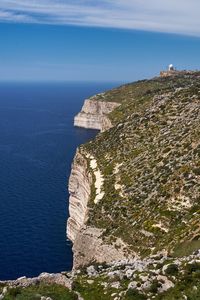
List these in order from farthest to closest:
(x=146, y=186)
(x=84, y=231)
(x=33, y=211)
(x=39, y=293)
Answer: (x=33, y=211), (x=146, y=186), (x=84, y=231), (x=39, y=293)

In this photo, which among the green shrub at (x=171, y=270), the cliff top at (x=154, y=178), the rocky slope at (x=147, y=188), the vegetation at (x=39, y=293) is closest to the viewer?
the vegetation at (x=39, y=293)

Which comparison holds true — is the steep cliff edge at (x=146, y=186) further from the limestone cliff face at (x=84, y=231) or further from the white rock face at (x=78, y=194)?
the white rock face at (x=78, y=194)

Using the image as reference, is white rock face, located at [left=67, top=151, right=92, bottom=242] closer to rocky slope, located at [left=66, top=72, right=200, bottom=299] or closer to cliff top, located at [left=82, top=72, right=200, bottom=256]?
rocky slope, located at [left=66, top=72, right=200, bottom=299]

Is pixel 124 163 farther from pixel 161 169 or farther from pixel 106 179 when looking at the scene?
pixel 161 169

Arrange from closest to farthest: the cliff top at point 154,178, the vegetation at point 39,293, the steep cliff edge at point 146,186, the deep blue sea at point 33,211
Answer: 1. the vegetation at point 39,293
2. the cliff top at point 154,178
3. the steep cliff edge at point 146,186
4. the deep blue sea at point 33,211

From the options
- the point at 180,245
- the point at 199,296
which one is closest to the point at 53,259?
the point at 180,245

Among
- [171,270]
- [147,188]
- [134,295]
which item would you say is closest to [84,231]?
[147,188]

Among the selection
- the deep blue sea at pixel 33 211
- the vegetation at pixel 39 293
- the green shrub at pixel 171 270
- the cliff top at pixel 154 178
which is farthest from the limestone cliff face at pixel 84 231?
the green shrub at pixel 171 270

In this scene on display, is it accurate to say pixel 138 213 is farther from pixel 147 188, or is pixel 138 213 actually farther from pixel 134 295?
pixel 134 295
